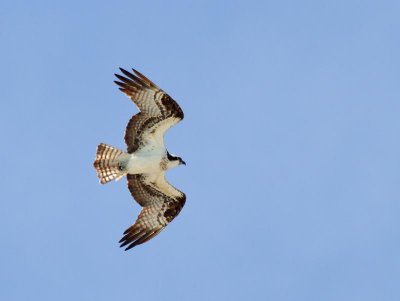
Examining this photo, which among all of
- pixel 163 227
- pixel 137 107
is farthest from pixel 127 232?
pixel 137 107

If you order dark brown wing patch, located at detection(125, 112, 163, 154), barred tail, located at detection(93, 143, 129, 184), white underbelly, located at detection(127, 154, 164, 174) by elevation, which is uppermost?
dark brown wing patch, located at detection(125, 112, 163, 154)

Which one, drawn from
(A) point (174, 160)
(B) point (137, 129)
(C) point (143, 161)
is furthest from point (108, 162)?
(A) point (174, 160)

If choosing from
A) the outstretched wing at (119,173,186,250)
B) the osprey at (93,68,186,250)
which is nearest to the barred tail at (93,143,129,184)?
the osprey at (93,68,186,250)

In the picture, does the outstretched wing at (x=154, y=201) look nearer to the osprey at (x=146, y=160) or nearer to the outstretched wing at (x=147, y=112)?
the osprey at (x=146, y=160)

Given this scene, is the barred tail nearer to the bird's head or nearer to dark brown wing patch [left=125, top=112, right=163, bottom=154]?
dark brown wing patch [left=125, top=112, right=163, bottom=154]

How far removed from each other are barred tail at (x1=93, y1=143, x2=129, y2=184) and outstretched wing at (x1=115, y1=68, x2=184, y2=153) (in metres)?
0.36

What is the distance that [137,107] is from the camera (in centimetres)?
3456

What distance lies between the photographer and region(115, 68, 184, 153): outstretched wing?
34.4 m

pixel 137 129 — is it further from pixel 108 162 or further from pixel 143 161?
pixel 108 162

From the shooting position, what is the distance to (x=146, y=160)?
35125 millimetres

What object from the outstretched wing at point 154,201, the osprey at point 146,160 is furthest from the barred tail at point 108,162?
the outstretched wing at point 154,201

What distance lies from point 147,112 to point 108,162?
167cm

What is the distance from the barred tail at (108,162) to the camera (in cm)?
3522

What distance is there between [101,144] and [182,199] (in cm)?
256
